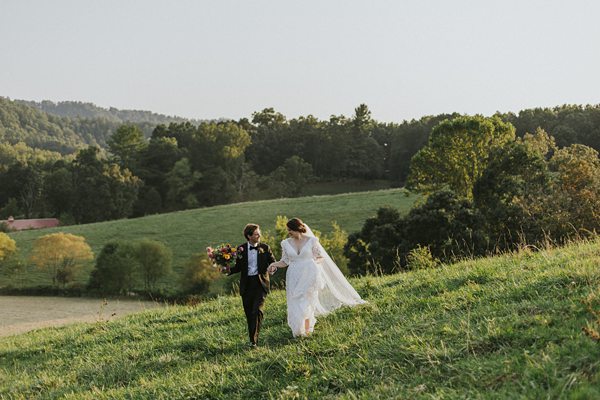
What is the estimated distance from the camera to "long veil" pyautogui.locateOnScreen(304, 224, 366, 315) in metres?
9.84

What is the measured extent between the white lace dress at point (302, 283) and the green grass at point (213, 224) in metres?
41.7

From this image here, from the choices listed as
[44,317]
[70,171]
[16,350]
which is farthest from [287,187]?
[16,350]

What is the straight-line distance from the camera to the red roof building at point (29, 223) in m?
75.8

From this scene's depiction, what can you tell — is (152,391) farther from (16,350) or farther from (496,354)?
(16,350)

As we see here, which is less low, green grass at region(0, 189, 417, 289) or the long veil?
the long veil

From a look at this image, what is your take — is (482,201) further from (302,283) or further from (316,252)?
(302,283)

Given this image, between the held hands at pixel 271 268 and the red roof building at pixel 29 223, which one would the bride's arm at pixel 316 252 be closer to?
the held hands at pixel 271 268

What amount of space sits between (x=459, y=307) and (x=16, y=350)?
33.7 ft

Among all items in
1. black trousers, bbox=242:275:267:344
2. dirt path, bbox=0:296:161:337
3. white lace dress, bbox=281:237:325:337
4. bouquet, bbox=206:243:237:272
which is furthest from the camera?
dirt path, bbox=0:296:161:337

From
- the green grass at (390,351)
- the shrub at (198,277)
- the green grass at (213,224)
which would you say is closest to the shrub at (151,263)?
the green grass at (213,224)

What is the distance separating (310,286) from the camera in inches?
356

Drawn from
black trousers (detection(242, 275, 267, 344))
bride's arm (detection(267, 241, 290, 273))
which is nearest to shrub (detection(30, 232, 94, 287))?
black trousers (detection(242, 275, 267, 344))

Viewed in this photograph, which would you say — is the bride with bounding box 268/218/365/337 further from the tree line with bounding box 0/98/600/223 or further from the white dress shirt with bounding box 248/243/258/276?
the tree line with bounding box 0/98/600/223

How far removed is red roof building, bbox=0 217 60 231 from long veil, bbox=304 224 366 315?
74.6m
